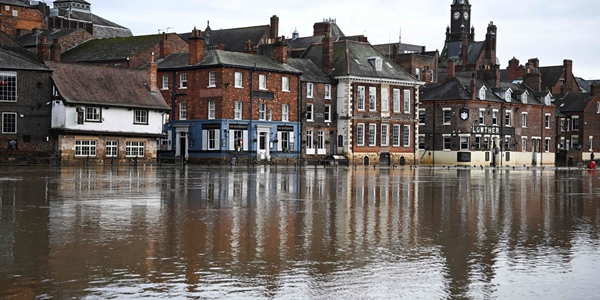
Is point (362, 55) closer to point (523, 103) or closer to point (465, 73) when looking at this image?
point (523, 103)

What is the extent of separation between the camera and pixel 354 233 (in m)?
17.3

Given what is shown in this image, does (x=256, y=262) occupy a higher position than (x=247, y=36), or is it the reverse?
(x=247, y=36)

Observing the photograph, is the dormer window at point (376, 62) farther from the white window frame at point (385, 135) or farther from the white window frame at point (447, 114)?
the white window frame at point (447, 114)

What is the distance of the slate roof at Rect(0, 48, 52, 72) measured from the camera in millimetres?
59781

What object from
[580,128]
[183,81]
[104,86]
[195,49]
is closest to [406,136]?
[183,81]

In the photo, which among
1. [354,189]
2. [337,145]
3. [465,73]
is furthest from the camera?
[465,73]

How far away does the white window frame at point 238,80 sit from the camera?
7031 centimetres

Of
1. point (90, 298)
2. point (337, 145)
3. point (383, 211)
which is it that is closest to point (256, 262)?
point (90, 298)

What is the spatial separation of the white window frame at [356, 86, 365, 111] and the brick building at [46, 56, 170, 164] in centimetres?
1983

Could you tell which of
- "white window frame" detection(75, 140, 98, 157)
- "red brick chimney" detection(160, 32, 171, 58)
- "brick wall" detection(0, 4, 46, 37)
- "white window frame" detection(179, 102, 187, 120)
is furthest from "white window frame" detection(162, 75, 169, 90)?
"brick wall" detection(0, 4, 46, 37)

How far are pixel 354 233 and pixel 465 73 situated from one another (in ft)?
364

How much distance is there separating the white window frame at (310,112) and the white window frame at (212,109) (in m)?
10.1

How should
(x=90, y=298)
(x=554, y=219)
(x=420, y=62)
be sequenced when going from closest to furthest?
(x=90, y=298) < (x=554, y=219) < (x=420, y=62)

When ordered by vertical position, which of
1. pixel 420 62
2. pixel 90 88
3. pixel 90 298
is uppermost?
pixel 420 62
